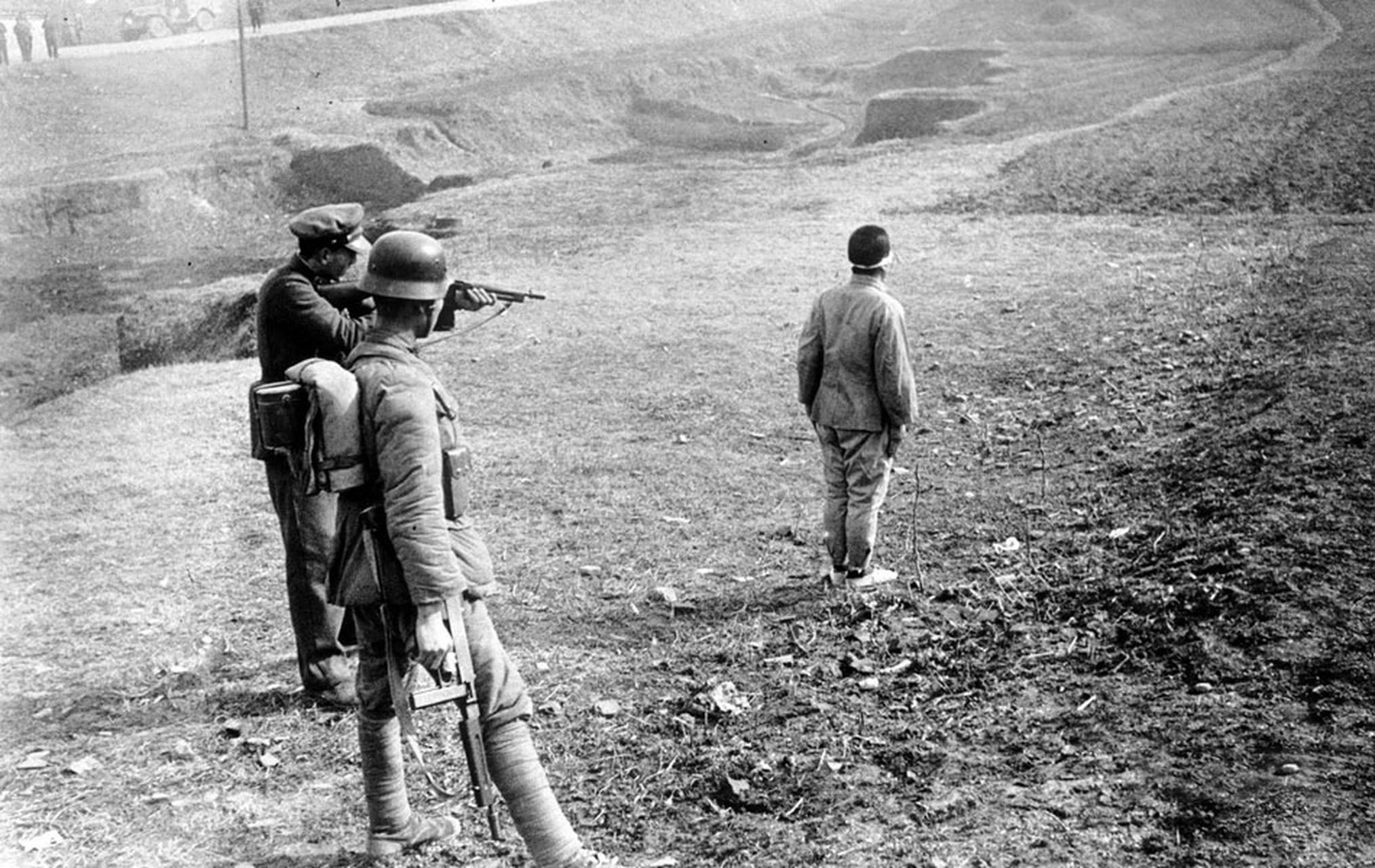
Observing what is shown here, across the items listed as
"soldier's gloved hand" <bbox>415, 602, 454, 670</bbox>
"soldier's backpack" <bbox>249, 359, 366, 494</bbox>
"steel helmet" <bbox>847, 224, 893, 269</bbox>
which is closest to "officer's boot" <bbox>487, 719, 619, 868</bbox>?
"soldier's gloved hand" <bbox>415, 602, 454, 670</bbox>

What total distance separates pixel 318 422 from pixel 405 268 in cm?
51

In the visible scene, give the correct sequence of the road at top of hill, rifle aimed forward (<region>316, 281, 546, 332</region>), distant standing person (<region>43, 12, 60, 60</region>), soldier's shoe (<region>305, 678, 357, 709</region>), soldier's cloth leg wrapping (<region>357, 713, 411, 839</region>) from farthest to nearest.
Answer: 1. the road at top of hill
2. distant standing person (<region>43, 12, 60, 60</region>)
3. soldier's shoe (<region>305, 678, 357, 709</region>)
4. rifle aimed forward (<region>316, 281, 546, 332</region>)
5. soldier's cloth leg wrapping (<region>357, 713, 411, 839</region>)

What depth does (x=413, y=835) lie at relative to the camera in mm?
4062

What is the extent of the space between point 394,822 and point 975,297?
9042 millimetres

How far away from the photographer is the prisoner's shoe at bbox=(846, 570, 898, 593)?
5914mm

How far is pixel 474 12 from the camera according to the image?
35.9 metres

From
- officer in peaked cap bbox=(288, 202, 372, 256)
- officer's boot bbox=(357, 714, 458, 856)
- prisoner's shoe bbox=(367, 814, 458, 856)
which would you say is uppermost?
officer in peaked cap bbox=(288, 202, 372, 256)

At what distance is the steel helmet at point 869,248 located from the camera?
5.57m

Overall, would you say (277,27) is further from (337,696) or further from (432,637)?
(432,637)

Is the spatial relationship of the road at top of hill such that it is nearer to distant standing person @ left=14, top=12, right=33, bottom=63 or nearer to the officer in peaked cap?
distant standing person @ left=14, top=12, right=33, bottom=63

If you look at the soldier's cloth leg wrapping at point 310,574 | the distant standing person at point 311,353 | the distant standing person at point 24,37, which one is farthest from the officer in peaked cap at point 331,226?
the distant standing person at point 24,37

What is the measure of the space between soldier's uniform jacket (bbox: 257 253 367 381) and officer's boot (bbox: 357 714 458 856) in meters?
1.61

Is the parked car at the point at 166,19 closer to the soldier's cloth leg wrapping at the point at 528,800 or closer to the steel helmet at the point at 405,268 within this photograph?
the steel helmet at the point at 405,268

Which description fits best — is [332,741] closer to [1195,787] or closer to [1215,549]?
[1195,787]
